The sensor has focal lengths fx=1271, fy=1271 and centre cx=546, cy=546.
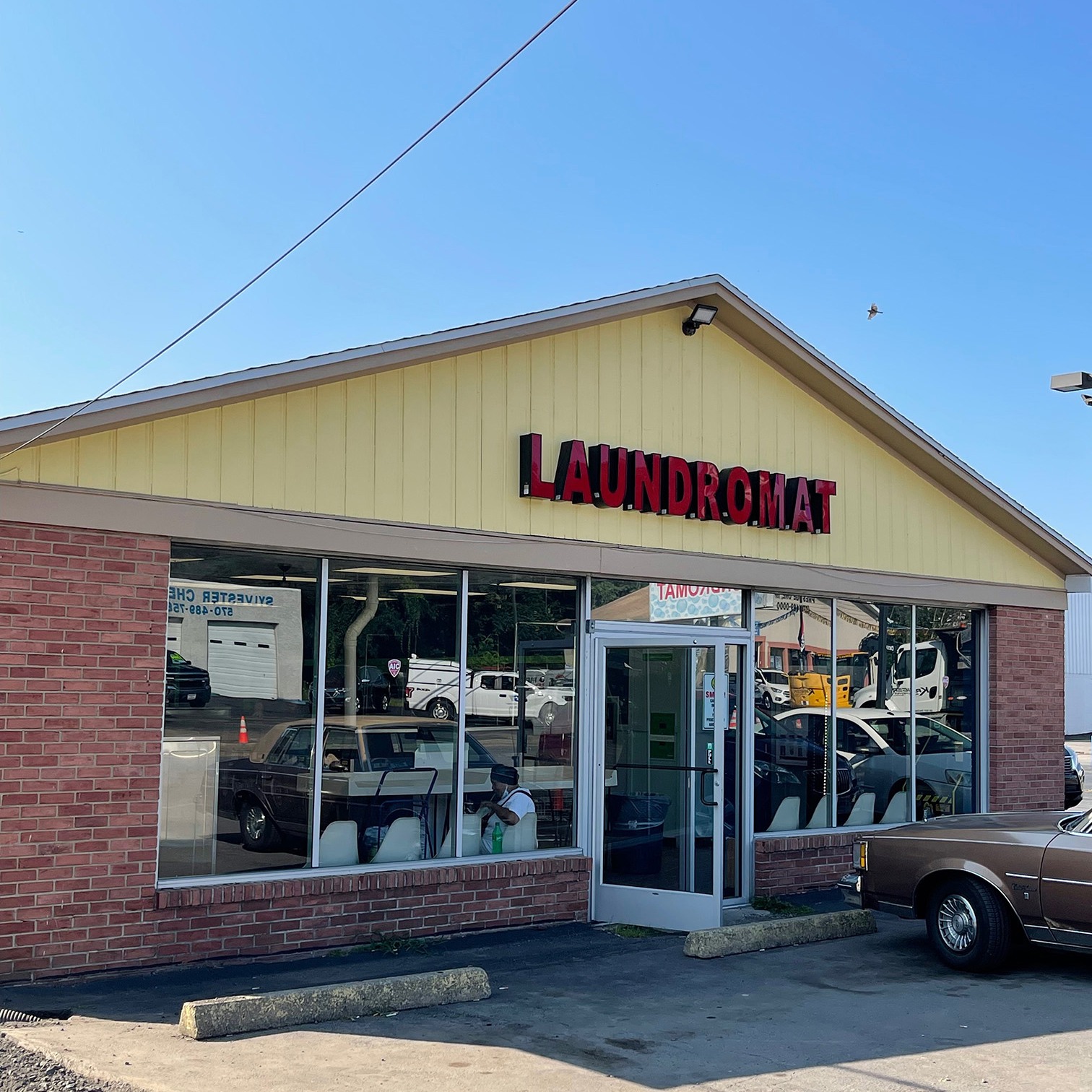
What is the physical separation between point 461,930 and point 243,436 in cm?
431

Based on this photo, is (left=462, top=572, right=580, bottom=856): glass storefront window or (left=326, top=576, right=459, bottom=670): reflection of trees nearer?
(left=326, top=576, right=459, bottom=670): reflection of trees

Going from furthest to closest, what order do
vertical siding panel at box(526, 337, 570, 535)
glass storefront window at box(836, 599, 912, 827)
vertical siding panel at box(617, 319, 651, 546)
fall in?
glass storefront window at box(836, 599, 912, 827), vertical siding panel at box(617, 319, 651, 546), vertical siding panel at box(526, 337, 570, 535)

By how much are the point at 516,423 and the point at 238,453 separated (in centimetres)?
256

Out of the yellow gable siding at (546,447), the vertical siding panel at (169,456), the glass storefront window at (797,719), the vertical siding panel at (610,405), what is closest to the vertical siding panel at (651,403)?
the yellow gable siding at (546,447)

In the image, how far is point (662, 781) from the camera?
1134cm

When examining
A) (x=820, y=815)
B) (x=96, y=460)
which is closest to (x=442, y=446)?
(x=96, y=460)

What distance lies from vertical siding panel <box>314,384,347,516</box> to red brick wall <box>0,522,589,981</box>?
132 centimetres

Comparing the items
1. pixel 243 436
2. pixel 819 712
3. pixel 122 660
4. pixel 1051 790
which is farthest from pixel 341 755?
pixel 1051 790

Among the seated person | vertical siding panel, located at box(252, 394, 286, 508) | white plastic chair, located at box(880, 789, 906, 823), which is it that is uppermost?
vertical siding panel, located at box(252, 394, 286, 508)

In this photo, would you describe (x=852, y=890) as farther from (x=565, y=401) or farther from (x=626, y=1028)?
(x=565, y=401)

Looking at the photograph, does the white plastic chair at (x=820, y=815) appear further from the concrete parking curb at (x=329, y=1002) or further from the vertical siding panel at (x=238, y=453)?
the vertical siding panel at (x=238, y=453)

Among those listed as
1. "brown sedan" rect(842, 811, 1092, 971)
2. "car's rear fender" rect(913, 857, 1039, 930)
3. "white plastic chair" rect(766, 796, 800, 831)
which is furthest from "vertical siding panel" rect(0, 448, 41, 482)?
"white plastic chair" rect(766, 796, 800, 831)

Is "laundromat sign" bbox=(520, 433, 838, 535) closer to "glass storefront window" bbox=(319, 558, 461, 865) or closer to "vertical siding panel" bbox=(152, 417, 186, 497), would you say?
"glass storefront window" bbox=(319, 558, 461, 865)

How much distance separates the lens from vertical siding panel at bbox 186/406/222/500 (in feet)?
29.5
